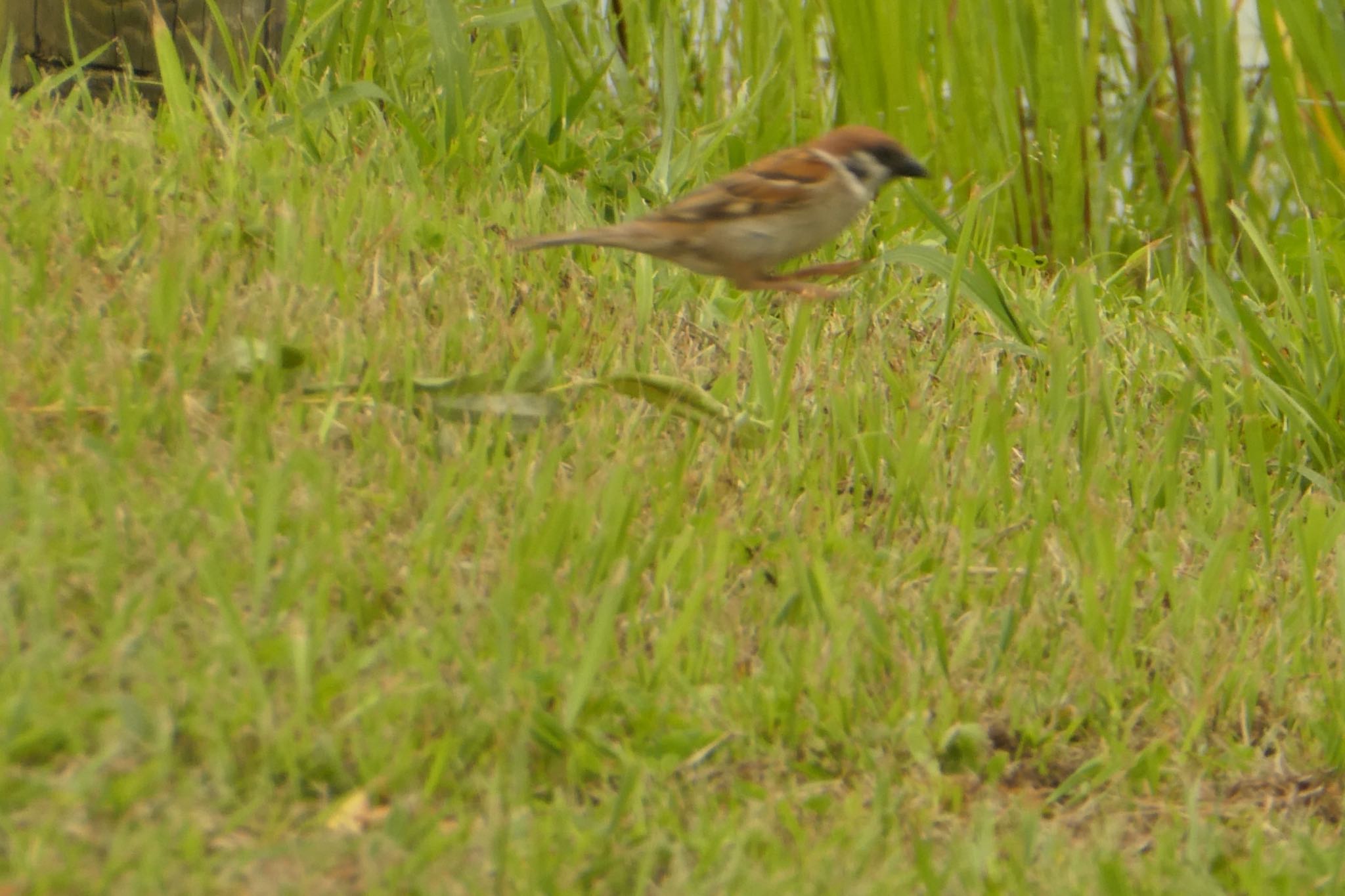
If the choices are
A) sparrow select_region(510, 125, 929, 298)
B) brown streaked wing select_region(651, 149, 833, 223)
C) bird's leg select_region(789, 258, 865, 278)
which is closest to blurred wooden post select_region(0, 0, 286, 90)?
sparrow select_region(510, 125, 929, 298)

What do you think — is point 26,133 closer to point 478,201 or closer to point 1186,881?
point 478,201

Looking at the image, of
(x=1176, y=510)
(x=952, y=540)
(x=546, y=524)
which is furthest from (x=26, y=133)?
(x=1176, y=510)

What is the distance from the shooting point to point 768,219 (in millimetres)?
4410

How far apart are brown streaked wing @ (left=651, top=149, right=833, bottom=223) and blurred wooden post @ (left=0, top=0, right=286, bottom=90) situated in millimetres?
1867

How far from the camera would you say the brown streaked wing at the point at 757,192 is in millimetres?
4391

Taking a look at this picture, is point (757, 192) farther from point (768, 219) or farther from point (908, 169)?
point (908, 169)

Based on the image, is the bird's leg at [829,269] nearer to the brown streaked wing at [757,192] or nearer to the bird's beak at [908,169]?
the brown streaked wing at [757,192]

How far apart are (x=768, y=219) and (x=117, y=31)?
231cm

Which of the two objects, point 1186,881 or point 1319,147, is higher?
point 1319,147

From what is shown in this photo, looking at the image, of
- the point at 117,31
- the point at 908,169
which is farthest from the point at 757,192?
the point at 117,31

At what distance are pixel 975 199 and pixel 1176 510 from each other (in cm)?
126

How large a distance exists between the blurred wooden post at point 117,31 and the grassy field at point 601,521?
16 centimetres

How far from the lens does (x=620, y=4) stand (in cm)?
667

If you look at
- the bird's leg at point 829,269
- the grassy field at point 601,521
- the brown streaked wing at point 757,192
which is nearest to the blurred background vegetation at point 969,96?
the grassy field at point 601,521
